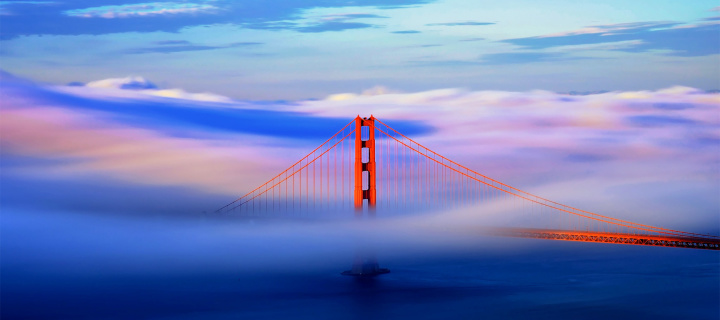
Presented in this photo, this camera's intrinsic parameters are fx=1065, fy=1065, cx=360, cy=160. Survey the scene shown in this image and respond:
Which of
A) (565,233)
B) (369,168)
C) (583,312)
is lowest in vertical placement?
(583,312)

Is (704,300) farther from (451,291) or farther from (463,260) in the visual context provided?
(463,260)

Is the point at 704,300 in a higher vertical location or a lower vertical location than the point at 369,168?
lower

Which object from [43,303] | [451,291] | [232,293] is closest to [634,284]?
[451,291]

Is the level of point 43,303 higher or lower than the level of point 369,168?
lower

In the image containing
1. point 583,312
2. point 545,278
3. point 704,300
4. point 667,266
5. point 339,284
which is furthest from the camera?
point 667,266

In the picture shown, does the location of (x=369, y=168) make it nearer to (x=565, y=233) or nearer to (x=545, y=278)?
(x=565, y=233)

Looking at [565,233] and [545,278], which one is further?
[545,278]

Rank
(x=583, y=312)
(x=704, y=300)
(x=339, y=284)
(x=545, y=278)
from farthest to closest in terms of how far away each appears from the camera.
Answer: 1. (x=545, y=278)
2. (x=339, y=284)
3. (x=704, y=300)
4. (x=583, y=312)

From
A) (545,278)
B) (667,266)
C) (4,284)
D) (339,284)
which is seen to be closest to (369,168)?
(339,284)

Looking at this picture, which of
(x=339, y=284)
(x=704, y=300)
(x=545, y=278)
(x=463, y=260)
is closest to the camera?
(x=704, y=300)
